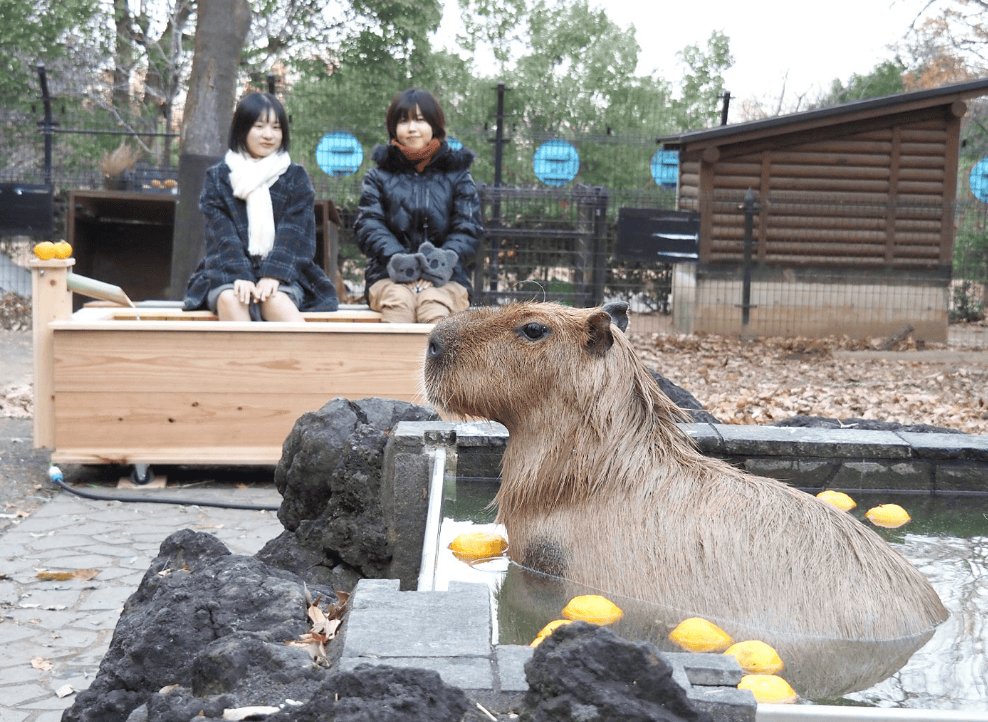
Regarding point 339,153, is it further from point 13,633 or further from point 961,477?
point 961,477

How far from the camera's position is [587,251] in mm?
13984

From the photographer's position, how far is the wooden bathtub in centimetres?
608

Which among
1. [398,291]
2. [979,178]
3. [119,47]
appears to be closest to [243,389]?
[398,291]

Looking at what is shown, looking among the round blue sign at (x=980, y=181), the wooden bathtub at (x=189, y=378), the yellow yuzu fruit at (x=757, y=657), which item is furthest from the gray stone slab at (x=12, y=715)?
the round blue sign at (x=980, y=181)

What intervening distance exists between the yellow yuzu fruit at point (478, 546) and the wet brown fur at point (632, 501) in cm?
32

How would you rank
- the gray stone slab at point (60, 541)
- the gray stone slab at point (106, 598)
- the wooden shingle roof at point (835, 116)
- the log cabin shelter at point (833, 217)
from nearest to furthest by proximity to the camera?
1. the gray stone slab at point (106, 598)
2. the gray stone slab at point (60, 541)
3. the wooden shingle roof at point (835, 116)
4. the log cabin shelter at point (833, 217)

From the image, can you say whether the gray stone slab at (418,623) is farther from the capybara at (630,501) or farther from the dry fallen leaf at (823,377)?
the dry fallen leaf at (823,377)

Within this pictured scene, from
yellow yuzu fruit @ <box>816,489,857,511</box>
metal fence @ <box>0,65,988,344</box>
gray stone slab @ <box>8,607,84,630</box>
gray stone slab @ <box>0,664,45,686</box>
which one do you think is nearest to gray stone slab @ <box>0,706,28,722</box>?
gray stone slab @ <box>0,664,45,686</box>

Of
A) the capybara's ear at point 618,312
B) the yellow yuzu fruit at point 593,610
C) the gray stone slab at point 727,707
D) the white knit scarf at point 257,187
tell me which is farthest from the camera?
the white knit scarf at point 257,187

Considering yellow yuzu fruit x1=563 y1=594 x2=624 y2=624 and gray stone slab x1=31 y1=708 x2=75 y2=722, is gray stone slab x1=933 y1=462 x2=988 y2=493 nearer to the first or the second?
yellow yuzu fruit x1=563 y1=594 x2=624 y2=624

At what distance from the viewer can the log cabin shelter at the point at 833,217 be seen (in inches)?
616

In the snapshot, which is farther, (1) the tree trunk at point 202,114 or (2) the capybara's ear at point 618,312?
(1) the tree trunk at point 202,114

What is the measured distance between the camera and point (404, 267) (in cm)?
665

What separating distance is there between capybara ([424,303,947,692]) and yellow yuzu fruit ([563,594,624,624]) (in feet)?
0.23
